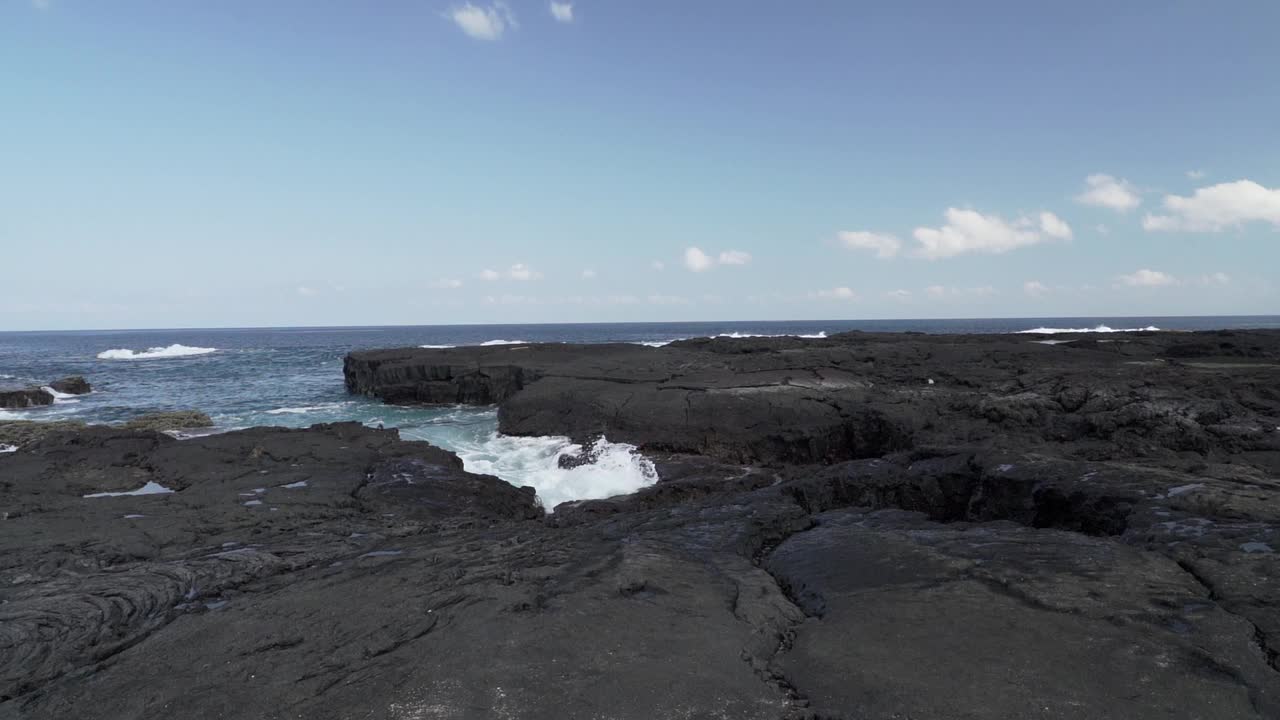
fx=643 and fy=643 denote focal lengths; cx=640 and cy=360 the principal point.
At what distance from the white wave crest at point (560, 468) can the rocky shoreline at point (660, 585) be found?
49.4 inches

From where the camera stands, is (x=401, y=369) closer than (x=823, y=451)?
No

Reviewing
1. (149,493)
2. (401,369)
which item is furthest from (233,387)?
(149,493)

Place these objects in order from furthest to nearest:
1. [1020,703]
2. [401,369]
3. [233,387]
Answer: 1. [233,387]
2. [401,369]
3. [1020,703]

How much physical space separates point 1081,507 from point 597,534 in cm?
566

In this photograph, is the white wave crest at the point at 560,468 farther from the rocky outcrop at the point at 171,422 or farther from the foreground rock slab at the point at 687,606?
the rocky outcrop at the point at 171,422

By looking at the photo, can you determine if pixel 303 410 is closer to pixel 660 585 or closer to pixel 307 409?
pixel 307 409

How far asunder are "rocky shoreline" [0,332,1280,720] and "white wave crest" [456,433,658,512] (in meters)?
1.26

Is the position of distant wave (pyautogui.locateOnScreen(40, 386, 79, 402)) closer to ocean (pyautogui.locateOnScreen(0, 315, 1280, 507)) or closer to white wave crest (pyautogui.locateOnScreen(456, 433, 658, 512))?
ocean (pyautogui.locateOnScreen(0, 315, 1280, 507))

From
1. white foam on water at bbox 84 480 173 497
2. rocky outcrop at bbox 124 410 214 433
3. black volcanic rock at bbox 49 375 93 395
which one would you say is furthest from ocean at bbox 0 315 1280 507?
white foam on water at bbox 84 480 173 497

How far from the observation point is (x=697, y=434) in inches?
653

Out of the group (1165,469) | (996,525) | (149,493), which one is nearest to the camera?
(996,525)

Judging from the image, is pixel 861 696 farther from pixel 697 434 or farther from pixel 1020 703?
pixel 697 434

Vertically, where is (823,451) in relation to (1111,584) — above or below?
below

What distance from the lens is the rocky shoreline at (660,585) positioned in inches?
157
